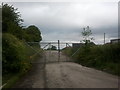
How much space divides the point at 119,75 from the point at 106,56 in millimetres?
4888

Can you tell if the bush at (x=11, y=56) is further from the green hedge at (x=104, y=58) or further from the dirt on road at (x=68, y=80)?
the green hedge at (x=104, y=58)

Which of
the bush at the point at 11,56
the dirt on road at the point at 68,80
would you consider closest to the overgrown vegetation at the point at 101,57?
the dirt on road at the point at 68,80

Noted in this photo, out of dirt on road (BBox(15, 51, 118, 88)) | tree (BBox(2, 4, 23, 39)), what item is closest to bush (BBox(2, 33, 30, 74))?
dirt on road (BBox(15, 51, 118, 88))

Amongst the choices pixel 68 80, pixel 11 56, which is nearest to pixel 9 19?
pixel 11 56

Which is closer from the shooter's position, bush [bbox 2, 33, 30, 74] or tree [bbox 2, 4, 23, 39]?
bush [bbox 2, 33, 30, 74]

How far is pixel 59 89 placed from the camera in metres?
9.82

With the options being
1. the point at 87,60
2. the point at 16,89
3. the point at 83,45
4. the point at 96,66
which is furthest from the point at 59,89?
the point at 83,45

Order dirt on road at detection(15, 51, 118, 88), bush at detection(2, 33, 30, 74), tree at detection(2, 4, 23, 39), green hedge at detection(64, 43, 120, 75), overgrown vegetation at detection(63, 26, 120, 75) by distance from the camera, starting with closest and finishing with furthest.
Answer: dirt on road at detection(15, 51, 118, 88) → bush at detection(2, 33, 30, 74) → green hedge at detection(64, 43, 120, 75) → overgrown vegetation at detection(63, 26, 120, 75) → tree at detection(2, 4, 23, 39)

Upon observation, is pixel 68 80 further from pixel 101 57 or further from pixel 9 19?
pixel 9 19

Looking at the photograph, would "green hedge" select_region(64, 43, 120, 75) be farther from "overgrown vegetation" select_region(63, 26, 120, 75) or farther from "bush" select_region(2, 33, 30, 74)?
"bush" select_region(2, 33, 30, 74)

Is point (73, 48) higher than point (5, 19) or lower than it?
lower

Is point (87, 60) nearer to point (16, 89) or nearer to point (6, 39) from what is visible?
point (6, 39)

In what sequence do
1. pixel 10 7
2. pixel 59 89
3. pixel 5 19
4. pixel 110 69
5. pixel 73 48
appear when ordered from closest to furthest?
pixel 59 89 → pixel 110 69 → pixel 5 19 → pixel 10 7 → pixel 73 48

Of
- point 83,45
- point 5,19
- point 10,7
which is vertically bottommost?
point 83,45
